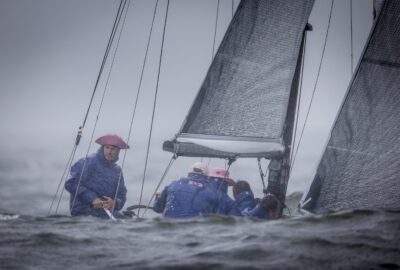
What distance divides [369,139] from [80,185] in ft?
11.0

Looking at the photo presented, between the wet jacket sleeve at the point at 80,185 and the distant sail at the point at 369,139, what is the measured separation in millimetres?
2562

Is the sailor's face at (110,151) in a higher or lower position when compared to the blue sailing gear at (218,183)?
higher

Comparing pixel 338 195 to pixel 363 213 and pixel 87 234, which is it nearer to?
pixel 363 213

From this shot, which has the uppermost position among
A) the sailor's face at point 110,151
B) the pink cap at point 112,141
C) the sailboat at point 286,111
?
the sailboat at point 286,111

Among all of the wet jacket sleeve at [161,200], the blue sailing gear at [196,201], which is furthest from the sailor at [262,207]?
the wet jacket sleeve at [161,200]

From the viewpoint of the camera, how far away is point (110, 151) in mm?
5043

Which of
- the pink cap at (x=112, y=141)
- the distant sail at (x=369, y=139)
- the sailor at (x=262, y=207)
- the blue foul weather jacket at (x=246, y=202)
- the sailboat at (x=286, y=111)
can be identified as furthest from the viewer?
the pink cap at (x=112, y=141)

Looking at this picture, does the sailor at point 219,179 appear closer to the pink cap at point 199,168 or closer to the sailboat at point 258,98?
the pink cap at point 199,168

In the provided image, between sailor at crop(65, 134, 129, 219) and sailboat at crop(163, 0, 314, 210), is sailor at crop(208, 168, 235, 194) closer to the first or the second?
sailboat at crop(163, 0, 314, 210)

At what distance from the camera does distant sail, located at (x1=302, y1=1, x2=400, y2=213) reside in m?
3.32

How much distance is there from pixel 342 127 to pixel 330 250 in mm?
1935

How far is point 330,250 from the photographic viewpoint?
218 centimetres

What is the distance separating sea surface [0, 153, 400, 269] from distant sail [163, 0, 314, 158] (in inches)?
34.8

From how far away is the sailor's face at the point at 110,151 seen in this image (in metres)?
5.03
